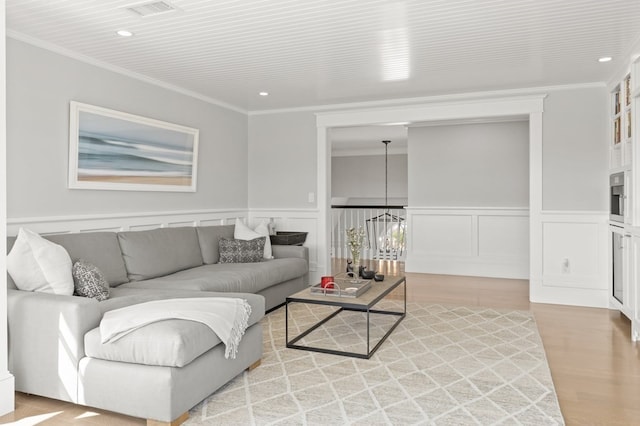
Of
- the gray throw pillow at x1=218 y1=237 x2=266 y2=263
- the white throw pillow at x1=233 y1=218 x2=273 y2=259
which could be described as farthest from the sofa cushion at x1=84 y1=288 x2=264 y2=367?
the white throw pillow at x1=233 y1=218 x2=273 y2=259

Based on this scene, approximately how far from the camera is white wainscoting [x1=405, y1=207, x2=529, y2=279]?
6906mm

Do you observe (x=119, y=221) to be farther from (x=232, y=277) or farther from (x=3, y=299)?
(x=3, y=299)

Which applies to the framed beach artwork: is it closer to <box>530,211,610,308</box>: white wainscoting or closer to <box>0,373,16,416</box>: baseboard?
<box>0,373,16,416</box>: baseboard

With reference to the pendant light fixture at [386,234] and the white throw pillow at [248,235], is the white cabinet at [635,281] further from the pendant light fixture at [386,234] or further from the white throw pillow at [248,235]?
the pendant light fixture at [386,234]

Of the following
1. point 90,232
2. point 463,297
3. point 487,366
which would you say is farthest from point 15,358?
point 463,297

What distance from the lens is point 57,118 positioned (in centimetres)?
374

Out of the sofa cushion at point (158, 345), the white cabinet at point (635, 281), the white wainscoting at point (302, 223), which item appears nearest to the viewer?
the sofa cushion at point (158, 345)

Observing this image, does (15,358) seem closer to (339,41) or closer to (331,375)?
(331,375)

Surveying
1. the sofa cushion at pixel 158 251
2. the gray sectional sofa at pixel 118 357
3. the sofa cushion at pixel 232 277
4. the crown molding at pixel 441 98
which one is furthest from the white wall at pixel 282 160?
the gray sectional sofa at pixel 118 357

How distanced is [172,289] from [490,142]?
5.38 metres

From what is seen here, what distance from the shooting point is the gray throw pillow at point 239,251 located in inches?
197

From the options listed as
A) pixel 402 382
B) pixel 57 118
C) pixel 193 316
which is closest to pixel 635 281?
pixel 402 382

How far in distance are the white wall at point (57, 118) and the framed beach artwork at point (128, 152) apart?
0.08m

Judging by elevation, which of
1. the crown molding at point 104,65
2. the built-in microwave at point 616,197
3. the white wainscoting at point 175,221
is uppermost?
the crown molding at point 104,65
